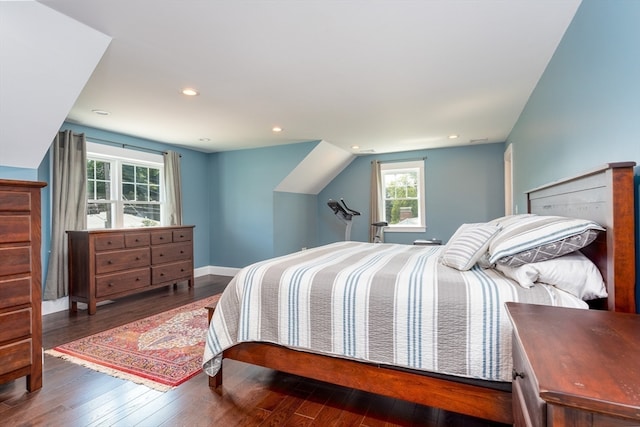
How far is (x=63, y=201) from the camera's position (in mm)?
3533

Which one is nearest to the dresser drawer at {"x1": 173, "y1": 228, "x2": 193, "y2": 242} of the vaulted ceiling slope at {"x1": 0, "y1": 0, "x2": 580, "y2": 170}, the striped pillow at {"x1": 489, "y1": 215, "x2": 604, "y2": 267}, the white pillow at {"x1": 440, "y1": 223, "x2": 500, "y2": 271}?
the vaulted ceiling slope at {"x1": 0, "y1": 0, "x2": 580, "y2": 170}

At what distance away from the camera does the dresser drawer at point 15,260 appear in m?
1.76

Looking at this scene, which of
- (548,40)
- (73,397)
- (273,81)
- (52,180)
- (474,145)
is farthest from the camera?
(474,145)

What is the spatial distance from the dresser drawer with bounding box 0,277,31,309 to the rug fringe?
26.7 inches

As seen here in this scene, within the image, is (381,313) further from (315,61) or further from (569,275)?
(315,61)

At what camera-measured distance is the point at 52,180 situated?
350 cm

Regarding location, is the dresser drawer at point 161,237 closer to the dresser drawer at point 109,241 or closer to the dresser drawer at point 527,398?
the dresser drawer at point 109,241

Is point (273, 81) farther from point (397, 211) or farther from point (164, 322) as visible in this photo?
point (397, 211)

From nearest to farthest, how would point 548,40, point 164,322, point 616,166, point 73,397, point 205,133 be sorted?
point 616,166 < point 73,397 < point 548,40 < point 164,322 < point 205,133

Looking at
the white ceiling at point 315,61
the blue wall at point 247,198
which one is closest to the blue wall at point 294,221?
the blue wall at point 247,198

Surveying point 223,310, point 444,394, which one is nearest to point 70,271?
point 223,310

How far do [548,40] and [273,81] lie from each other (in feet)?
6.58

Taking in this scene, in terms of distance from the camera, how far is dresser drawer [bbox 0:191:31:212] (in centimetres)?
176

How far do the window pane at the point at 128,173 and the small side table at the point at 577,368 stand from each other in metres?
4.89
